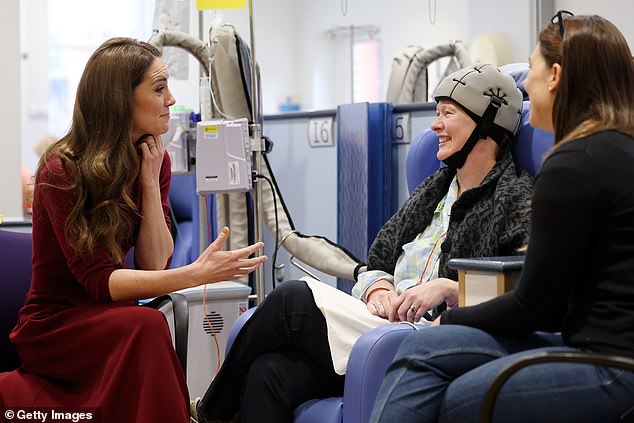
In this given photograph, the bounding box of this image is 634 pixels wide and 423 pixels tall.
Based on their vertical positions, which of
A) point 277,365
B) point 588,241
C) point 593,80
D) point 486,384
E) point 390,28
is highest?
point 390,28

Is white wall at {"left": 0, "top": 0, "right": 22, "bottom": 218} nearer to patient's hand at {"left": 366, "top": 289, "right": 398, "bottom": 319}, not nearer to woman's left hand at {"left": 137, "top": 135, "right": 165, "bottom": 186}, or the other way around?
woman's left hand at {"left": 137, "top": 135, "right": 165, "bottom": 186}

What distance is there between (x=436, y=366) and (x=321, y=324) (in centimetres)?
57

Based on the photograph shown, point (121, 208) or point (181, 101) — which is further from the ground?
point (181, 101)

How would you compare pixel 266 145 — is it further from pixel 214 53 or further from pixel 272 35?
pixel 272 35

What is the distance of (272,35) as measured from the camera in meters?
8.87

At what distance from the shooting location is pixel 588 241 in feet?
4.76

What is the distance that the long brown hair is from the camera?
1.52 m

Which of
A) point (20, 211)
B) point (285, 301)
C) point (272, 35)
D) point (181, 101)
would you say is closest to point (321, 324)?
point (285, 301)

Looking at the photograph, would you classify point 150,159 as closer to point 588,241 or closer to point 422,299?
point 422,299

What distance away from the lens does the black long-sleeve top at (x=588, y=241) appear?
143cm

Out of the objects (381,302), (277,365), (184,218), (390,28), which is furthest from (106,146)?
(390,28)

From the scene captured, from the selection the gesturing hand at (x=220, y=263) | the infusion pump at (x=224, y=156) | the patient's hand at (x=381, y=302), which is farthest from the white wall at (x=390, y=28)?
the gesturing hand at (x=220, y=263)

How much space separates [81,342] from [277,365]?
0.46 m

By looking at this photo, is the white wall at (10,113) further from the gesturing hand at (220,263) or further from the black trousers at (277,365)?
the gesturing hand at (220,263)
